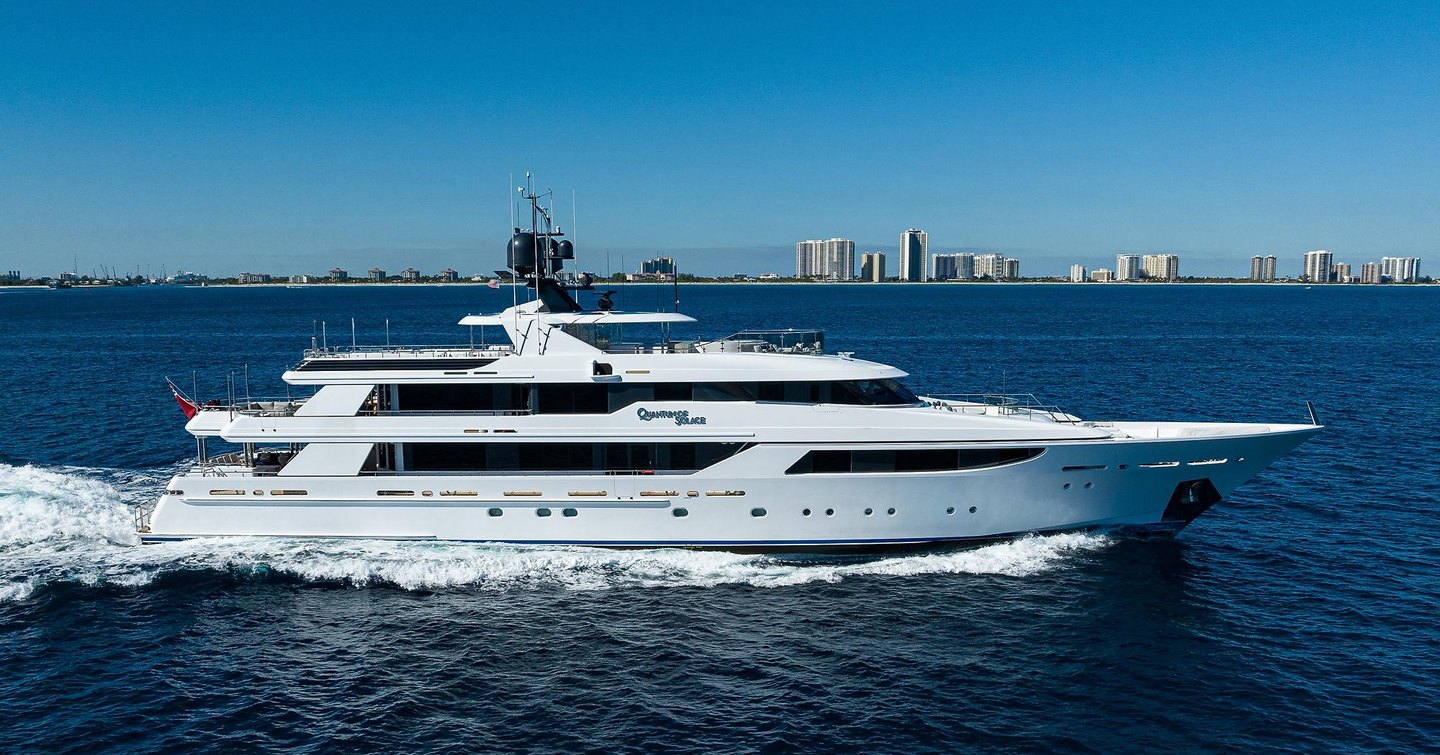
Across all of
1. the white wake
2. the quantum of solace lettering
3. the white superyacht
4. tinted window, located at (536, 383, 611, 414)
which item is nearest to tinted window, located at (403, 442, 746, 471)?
the white superyacht

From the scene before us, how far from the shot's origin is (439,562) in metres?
20.4

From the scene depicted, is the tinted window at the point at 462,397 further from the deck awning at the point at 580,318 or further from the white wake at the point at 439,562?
the white wake at the point at 439,562

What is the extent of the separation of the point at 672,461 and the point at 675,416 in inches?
43.2

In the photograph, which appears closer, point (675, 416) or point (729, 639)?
point (729, 639)

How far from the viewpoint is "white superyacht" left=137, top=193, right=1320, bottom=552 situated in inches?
812

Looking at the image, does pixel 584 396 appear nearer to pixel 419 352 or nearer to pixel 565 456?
pixel 565 456

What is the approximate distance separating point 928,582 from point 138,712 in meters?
15.2

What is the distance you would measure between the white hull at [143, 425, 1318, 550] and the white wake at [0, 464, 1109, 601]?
1.15ft

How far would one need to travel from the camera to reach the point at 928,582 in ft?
64.4

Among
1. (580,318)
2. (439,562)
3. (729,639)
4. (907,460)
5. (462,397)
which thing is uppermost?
(580,318)

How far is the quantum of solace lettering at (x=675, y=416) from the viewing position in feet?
69.4

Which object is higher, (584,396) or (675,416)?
(584,396)

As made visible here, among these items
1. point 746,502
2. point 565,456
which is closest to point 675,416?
point 746,502

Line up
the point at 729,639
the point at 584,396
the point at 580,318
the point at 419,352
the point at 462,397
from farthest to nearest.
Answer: the point at 419,352 → the point at 580,318 → the point at 462,397 → the point at 584,396 → the point at 729,639
